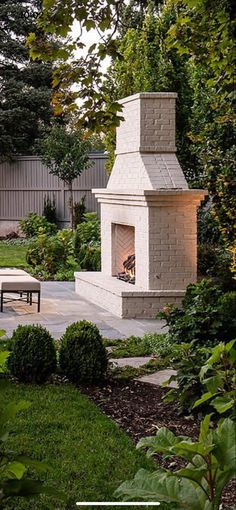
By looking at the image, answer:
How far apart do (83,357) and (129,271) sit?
5489 millimetres

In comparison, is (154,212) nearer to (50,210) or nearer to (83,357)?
(83,357)

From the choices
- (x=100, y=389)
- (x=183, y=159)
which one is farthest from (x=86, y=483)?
(x=183, y=159)

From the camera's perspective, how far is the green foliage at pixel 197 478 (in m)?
1.95

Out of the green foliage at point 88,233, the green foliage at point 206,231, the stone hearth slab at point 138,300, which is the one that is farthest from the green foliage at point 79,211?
the stone hearth slab at point 138,300

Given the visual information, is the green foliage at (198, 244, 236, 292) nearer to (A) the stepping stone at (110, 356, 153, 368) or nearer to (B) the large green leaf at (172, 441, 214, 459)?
(A) the stepping stone at (110, 356, 153, 368)

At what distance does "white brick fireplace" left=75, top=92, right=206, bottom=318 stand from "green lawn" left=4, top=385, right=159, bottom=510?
4413 millimetres

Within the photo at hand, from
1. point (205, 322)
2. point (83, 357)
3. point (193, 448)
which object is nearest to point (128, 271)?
point (83, 357)

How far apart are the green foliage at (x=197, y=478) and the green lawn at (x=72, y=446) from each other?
1.96 m

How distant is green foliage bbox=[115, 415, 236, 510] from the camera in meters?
1.95

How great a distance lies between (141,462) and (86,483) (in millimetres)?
482

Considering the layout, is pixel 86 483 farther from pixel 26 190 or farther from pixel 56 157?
pixel 26 190

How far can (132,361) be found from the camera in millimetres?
7930

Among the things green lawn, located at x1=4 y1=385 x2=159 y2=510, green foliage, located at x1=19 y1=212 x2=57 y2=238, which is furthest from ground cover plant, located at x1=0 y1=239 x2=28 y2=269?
green lawn, located at x1=4 y1=385 x2=159 y2=510

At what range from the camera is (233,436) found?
194 centimetres
